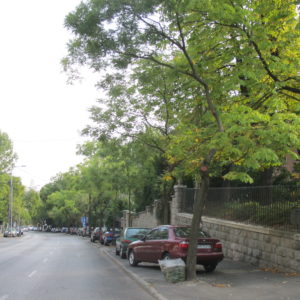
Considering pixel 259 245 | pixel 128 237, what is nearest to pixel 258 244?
pixel 259 245

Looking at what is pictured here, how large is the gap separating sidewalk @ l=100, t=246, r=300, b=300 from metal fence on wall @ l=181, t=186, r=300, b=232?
160 cm

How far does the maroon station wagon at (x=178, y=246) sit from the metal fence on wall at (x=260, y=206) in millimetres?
2026

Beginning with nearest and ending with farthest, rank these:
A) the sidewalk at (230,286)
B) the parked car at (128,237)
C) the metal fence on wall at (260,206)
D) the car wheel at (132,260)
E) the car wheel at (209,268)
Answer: the sidewalk at (230,286) → the metal fence on wall at (260,206) → the car wheel at (209,268) → the car wheel at (132,260) → the parked car at (128,237)

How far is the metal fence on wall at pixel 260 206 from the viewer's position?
11.7m

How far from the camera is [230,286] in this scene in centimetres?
941

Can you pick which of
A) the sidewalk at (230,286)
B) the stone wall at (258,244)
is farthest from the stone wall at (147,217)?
the sidewalk at (230,286)

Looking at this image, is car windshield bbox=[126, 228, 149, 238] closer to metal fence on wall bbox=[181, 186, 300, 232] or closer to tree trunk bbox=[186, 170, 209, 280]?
metal fence on wall bbox=[181, 186, 300, 232]

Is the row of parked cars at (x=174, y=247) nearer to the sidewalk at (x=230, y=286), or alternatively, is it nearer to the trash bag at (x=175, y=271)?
the sidewalk at (x=230, y=286)

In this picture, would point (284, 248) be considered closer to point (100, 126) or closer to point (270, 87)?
point (270, 87)

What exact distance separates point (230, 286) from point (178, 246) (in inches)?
105

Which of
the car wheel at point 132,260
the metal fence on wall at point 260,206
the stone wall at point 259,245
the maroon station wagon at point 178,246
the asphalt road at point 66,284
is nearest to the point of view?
the asphalt road at point 66,284

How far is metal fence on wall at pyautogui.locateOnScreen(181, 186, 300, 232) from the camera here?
1166 centimetres

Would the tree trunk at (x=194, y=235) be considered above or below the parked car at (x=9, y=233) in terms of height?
above

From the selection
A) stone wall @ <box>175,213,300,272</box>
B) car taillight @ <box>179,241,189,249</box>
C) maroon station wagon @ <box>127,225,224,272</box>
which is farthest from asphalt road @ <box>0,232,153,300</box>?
stone wall @ <box>175,213,300,272</box>
